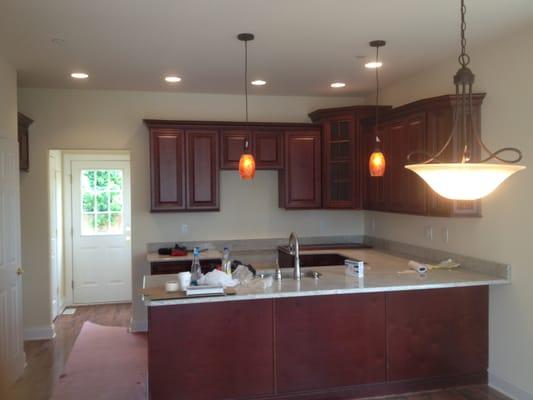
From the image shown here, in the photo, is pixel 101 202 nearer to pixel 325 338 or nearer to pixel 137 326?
pixel 137 326

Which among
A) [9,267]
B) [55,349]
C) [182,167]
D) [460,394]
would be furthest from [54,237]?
[460,394]

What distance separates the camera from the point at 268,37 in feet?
11.9

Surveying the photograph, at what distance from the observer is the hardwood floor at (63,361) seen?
12.2 ft

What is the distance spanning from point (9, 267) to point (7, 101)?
142cm

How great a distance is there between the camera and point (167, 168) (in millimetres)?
5328

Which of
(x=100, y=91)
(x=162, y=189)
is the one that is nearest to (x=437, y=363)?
(x=162, y=189)

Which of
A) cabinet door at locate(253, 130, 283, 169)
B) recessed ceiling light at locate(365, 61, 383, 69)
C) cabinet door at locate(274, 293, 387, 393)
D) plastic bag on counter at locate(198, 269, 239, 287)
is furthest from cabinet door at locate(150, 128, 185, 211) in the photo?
cabinet door at locate(274, 293, 387, 393)

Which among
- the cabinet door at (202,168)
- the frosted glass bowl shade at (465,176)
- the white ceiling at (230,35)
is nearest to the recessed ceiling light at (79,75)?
the white ceiling at (230,35)

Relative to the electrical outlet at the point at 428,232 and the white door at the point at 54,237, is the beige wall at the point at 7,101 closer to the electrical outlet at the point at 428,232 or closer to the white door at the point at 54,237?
the white door at the point at 54,237

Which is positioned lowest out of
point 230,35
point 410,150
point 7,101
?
point 410,150

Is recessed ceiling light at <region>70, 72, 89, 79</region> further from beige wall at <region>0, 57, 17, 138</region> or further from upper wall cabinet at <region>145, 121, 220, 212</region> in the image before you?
upper wall cabinet at <region>145, 121, 220, 212</region>

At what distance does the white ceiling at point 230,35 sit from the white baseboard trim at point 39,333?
8.62 ft

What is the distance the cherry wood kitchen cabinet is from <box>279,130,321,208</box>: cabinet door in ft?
9.10

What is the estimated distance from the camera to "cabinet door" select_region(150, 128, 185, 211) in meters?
5.31
